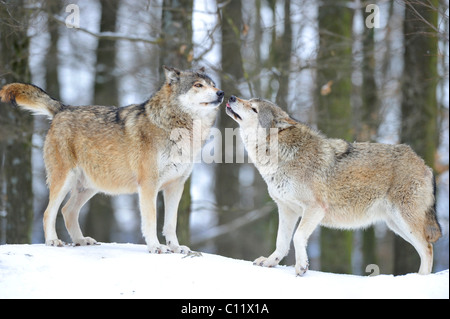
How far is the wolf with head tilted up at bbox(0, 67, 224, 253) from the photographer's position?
7.07m

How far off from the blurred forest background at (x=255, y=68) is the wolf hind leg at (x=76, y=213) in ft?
7.00

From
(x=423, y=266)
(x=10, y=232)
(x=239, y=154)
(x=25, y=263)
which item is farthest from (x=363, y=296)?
(x=239, y=154)

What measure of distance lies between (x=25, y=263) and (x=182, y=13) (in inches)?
210

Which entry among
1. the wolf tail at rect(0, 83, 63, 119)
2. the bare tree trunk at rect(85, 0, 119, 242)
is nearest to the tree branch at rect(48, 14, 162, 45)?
the wolf tail at rect(0, 83, 63, 119)

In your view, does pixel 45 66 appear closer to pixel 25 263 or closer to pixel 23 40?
pixel 23 40

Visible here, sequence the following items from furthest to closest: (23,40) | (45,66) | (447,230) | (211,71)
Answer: (45,66) < (447,230) < (211,71) < (23,40)

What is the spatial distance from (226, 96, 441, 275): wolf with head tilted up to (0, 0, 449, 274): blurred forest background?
150 centimetres

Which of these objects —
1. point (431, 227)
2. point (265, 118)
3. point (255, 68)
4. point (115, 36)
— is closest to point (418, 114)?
point (255, 68)

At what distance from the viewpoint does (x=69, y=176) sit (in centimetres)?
720

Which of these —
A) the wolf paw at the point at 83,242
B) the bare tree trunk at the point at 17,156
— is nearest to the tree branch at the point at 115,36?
the bare tree trunk at the point at 17,156

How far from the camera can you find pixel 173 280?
559 cm

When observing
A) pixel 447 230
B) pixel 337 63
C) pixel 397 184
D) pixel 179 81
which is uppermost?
pixel 337 63

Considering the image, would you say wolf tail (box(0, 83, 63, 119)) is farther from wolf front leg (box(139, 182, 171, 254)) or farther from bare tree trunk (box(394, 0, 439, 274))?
bare tree trunk (box(394, 0, 439, 274))

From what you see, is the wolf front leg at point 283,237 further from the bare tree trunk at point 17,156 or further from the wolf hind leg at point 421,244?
the bare tree trunk at point 17,156
